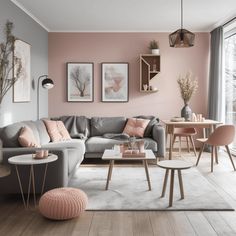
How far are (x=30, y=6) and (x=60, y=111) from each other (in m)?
2.50

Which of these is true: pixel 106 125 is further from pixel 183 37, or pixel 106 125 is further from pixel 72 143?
pixel 183 37

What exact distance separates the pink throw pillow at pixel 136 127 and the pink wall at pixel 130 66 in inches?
31.1

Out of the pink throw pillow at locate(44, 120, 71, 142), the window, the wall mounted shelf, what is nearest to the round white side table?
the pink throw pillow at locate(44, 120, 71, 142)

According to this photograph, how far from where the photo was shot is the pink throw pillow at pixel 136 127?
613 centimetres

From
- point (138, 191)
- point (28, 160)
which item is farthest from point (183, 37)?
point (28, 160)

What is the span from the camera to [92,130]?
6535mm

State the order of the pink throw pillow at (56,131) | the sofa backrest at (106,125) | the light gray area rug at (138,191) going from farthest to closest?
the sofa backrest at (106,125) → the pink throw pillow at (56,131) → the light gray area rug at (138,191)

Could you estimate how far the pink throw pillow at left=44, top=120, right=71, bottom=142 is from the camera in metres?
5.59

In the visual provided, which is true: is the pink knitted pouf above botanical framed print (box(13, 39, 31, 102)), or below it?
below

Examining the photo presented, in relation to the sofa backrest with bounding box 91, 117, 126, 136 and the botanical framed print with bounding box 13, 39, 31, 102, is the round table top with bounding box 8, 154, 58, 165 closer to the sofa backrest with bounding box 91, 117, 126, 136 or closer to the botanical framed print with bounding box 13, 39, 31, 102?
the botanical framed print with bounding box 13, 39, 31, 102

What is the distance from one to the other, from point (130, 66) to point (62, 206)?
14.7 feet

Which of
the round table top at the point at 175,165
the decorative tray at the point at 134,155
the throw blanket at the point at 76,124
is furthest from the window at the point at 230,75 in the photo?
the round table top at the point at 175,165

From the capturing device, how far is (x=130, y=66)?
704cm

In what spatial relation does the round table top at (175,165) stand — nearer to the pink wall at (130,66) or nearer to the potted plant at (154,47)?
the pink wall at (130,66)
